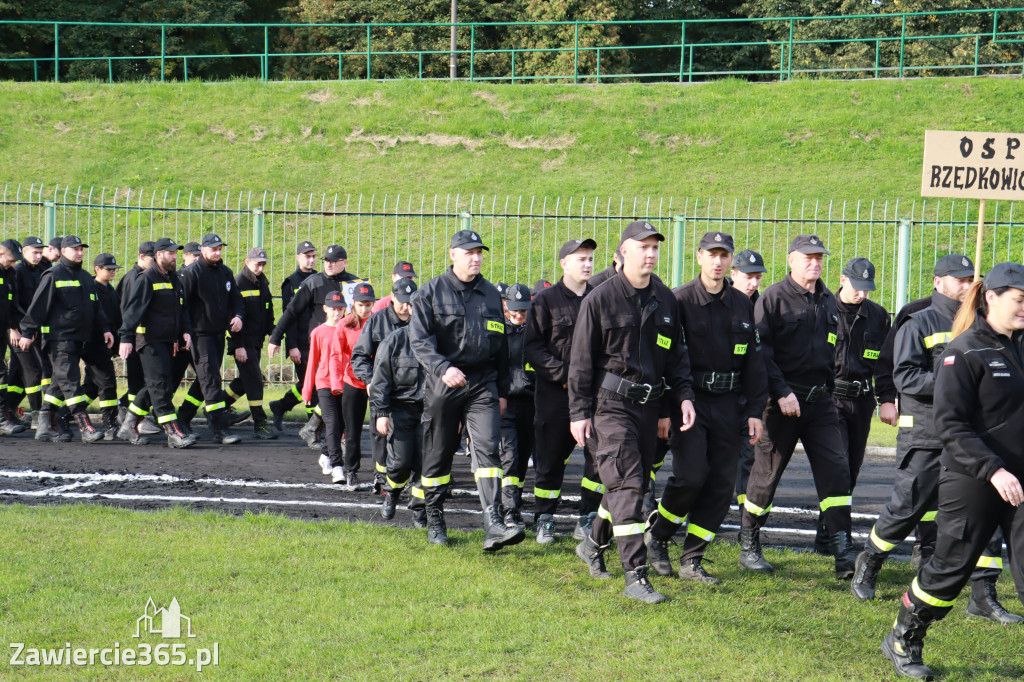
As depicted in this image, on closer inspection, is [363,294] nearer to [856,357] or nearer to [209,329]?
[209,329]

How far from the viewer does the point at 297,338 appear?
1205cm

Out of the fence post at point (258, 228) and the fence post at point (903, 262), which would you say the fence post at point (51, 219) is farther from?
the fence post at point (903, 262)

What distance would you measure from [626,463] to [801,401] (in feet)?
5.03

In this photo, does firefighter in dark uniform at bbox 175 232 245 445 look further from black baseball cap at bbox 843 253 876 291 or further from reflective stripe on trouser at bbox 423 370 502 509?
black baseball cap at bbox 843 253 876 291

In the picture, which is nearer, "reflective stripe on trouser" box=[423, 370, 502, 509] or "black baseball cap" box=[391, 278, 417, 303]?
"reflective stripe on trouser" box=[423, 370, 502, 509]

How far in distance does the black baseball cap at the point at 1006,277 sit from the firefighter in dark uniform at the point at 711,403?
1.82 metres

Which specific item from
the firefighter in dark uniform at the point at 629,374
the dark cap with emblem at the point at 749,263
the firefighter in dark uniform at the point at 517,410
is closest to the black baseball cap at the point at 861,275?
the dark cap with emblem at the point at 749,263

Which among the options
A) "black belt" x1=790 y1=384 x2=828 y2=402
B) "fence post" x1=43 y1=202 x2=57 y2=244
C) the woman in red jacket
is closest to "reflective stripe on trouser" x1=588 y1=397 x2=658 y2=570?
"black belt" x1=790 y1=384 x2=828 y2=402

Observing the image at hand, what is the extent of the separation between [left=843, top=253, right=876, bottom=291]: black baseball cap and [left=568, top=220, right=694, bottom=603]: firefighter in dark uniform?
166cm

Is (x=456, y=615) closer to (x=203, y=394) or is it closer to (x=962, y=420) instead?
(x=962, y=420)

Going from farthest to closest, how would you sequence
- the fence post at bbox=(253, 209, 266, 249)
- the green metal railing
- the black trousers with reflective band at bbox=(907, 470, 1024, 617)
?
the green metal railing → the fence post at bbox=(253, 209, 266, 249) → the black trousers with reflective band at bbox=(907, 470, 1024, 617)

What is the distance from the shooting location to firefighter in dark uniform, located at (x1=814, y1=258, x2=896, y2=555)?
7.36m

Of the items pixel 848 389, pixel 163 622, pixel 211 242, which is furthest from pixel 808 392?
pixel 211 242

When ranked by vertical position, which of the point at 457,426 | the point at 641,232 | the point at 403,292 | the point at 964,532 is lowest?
the point at 457,426
